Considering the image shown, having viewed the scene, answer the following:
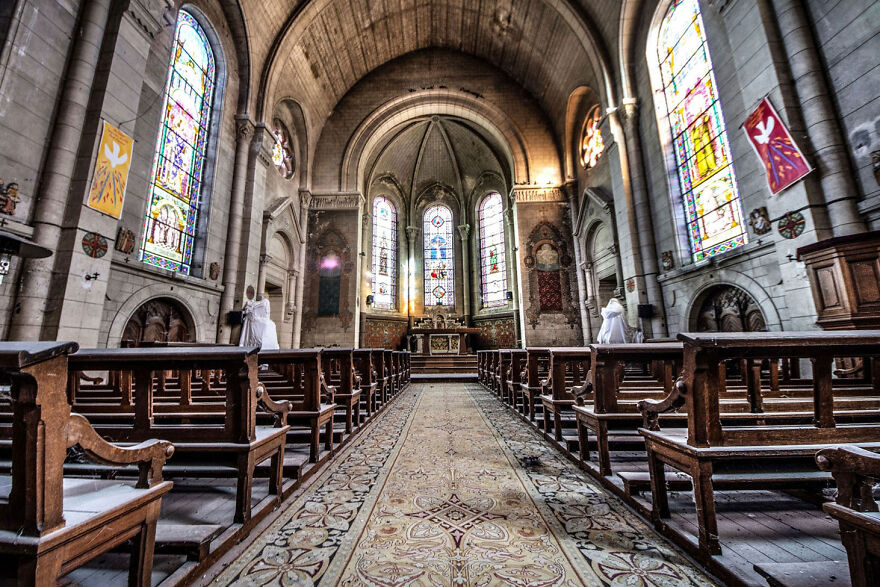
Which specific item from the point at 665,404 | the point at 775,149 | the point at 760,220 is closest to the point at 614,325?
the point at 760,220

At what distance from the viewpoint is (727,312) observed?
6258 millimetres

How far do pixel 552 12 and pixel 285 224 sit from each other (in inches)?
389

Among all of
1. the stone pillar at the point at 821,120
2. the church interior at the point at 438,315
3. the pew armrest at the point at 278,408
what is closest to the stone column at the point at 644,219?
the church interior at the point at 438,315

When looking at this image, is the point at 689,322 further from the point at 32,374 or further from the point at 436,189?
the point at 436,189

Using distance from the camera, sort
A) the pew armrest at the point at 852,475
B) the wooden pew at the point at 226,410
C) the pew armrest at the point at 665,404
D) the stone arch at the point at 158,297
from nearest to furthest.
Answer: the pew armrest at the point at 852,475
the pew armrest at the point at 665,404
the wooden pew at the point at 226,410
the stone arch at the point at 158,297

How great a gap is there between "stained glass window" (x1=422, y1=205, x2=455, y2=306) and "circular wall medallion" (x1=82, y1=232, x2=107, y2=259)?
11403 millimetres

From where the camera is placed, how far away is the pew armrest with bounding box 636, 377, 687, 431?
1554 millimetres

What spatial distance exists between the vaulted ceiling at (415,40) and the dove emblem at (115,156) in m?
4.54

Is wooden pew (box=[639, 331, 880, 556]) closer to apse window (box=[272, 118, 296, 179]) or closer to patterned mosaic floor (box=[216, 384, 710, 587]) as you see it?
→ patterned mosaic floor (box=[216, 384, 710, 587])

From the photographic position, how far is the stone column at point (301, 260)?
11.2 m

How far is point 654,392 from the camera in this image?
305 cm

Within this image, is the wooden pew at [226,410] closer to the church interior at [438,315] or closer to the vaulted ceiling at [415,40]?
the church interior at [438,315]

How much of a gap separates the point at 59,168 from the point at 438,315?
10.9 meters

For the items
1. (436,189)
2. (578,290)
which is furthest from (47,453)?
(436,189)
